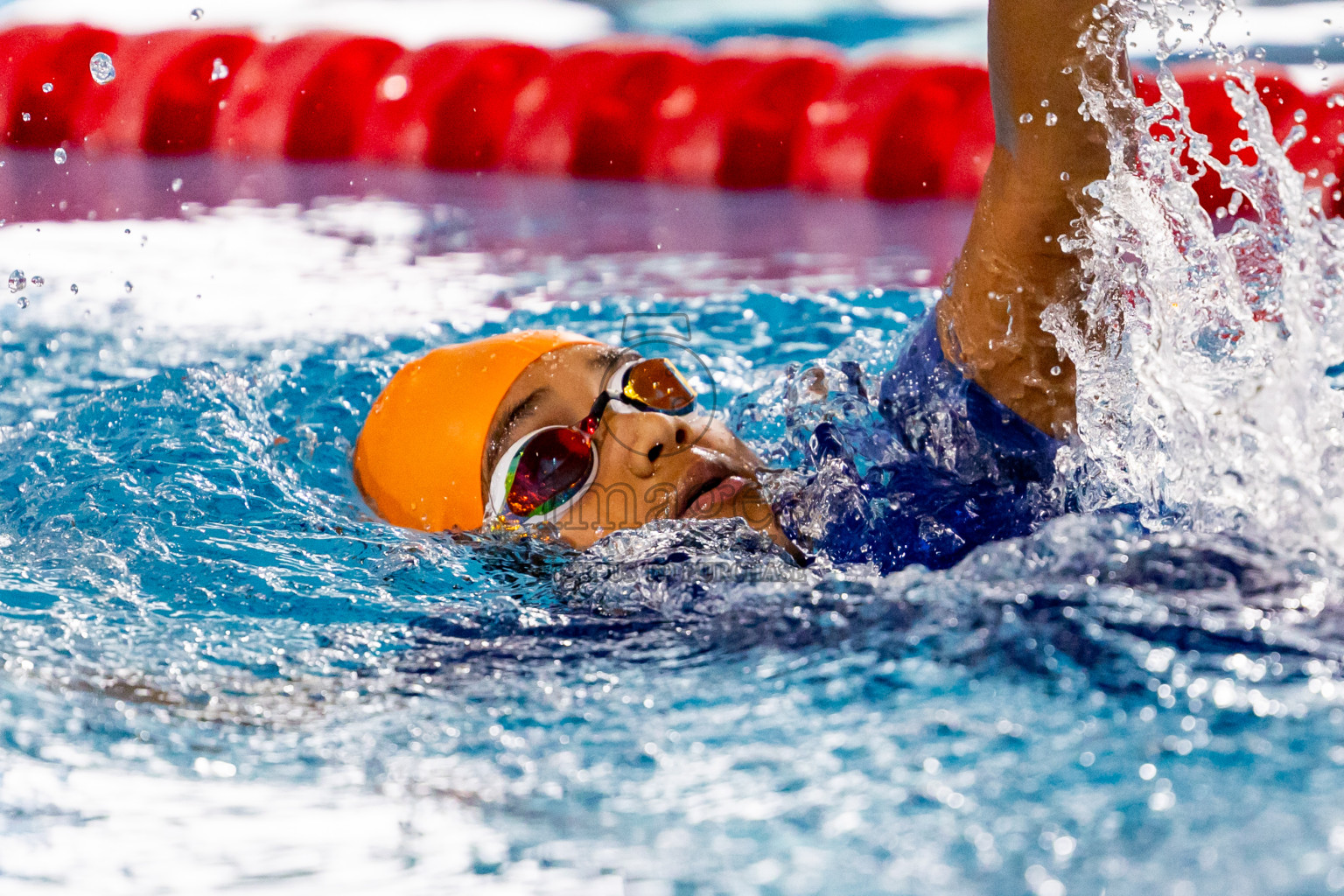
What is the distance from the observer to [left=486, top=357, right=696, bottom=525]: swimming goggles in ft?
4.84

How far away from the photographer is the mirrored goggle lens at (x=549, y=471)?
4.83 ft

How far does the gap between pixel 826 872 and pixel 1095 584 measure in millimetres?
412

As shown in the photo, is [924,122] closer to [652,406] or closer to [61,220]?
[61,220]

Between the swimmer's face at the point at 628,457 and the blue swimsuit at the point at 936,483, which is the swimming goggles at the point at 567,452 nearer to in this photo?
the swimmer's face at the point at 628,457

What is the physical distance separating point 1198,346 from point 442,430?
931 millimetres

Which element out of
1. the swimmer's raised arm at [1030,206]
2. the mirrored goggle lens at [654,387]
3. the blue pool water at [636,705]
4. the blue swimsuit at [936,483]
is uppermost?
the swimmer's raised arm at [1030,206]

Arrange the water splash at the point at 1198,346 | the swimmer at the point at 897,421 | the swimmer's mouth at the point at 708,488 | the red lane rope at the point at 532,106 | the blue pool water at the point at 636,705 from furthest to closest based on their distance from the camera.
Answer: the red lane rope at the point at 532,106
the swimmer's mouth at the point at 708,488
the swimmer at the point at 897,421
the water splash at the point at 1198,346
the blue pool water at the point at 636,705

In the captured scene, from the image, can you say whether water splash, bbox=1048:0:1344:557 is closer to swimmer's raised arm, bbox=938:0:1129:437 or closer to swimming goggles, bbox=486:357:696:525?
swimmer's raised arm, bbox=938:0:1129:437

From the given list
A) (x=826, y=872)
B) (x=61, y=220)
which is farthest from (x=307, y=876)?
(x=61, y=220)

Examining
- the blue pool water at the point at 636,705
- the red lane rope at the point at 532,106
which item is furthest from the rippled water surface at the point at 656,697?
the red lane rope at the point at 532,106

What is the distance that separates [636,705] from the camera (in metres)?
1.15

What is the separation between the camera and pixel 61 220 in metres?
3.97

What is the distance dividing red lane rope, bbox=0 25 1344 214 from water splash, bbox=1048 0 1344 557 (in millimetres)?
2554

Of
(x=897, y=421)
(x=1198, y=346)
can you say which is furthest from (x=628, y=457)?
(x=1198, y=346)
